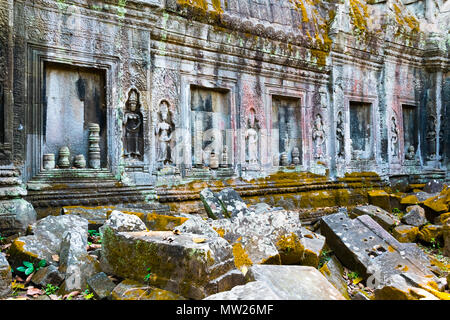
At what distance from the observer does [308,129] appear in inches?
348

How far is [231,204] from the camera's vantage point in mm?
5332

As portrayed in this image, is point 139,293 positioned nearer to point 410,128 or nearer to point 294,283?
point 294,283

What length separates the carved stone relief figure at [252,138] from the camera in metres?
7.82

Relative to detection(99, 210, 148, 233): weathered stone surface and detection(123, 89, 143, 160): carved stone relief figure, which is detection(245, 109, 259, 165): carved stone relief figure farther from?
detection(99, 210, 148, 233): weathered stone surface

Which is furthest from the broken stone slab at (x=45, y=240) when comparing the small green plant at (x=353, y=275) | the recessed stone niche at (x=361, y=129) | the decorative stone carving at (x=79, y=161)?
the recessed stone niche at (x=361, y=129)

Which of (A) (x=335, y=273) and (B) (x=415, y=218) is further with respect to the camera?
(B) (x=415, y=218)

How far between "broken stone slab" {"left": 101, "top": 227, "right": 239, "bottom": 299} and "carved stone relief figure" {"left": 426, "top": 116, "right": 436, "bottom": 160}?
10.00m

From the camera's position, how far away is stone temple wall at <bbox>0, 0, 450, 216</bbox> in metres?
5.36

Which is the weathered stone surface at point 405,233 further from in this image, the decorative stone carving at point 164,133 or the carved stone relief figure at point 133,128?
the carved stone relief figure at point 133,128

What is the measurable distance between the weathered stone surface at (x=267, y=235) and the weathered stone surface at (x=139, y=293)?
986 millimetres

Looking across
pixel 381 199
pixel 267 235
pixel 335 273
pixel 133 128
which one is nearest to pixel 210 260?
pixel 267 235

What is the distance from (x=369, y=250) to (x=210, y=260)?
115 inches
